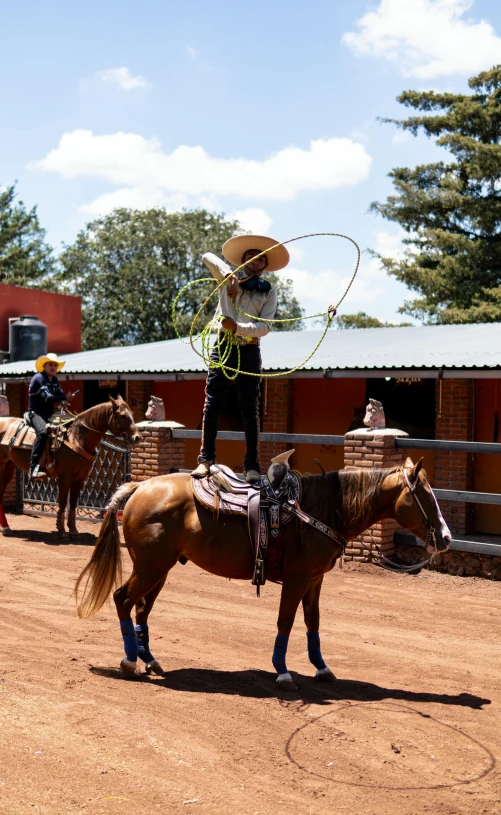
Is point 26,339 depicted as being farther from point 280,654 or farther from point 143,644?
point 280,654

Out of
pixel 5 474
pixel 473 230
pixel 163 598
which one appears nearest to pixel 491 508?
pixel 163 598

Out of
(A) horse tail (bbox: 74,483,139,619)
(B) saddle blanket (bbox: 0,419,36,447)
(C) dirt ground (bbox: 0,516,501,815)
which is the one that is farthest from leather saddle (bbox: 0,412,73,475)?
(A) horse tail (bbox: 74,483,139,619)

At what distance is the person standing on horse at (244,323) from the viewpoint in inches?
247

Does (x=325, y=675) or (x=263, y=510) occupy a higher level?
(x=263, y=510)

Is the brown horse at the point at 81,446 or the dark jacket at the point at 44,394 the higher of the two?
the dark jacket at the point at 44,394

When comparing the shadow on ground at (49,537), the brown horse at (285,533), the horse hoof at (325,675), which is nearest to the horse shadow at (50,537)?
the shadow on ground at (49,537)

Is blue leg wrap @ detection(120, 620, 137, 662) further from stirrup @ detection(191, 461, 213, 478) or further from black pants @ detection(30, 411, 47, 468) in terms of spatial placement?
black pants @ detection(30, 411, 47, 468)

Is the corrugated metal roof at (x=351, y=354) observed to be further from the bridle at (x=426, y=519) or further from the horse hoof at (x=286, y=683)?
the horse hoof at (x=286, y=683)

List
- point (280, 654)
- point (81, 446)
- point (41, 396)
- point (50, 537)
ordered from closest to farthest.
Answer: point (280, 654) < point (81, 446) < point (41, 396) < point (50, 537)

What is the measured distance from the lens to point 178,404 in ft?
61.7

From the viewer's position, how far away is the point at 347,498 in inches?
246

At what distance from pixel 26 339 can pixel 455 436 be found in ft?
43.3

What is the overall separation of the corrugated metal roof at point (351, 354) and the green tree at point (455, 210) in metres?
10.4

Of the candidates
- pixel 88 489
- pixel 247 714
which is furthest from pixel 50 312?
pixel 247 714
